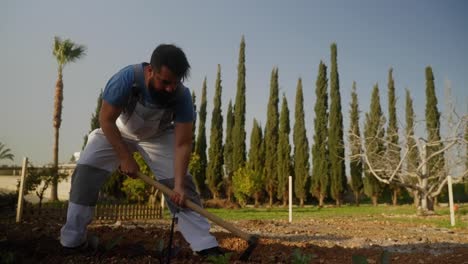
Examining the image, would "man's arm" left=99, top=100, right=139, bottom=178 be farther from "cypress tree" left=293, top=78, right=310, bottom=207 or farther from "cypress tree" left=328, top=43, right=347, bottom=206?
"cypress tree" left=293, top=78, right=310, bottom=207

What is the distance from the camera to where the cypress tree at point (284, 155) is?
109ft

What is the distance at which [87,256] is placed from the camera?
10.2ft

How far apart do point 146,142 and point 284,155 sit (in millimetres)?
30914

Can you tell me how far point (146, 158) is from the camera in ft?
12.7

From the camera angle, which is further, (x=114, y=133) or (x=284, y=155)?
(x=284, y=155)

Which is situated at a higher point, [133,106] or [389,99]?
[389,99]

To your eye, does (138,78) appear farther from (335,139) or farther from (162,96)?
(335,139)

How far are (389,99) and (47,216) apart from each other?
31.5 m

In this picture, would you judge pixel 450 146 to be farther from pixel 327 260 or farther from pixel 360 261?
pixel 360 261

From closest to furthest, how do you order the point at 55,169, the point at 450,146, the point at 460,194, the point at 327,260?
the point at 327,260
the point at 55,169
the point at 450,146
the point at 460,194

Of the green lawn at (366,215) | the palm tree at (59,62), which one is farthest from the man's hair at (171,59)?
the palm tree at (59,62)

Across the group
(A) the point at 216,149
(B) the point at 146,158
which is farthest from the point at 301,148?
(B) the point at 146,158

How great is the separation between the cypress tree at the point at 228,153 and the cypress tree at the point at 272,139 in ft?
10.6

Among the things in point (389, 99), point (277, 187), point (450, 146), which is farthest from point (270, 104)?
point (450, 146)
